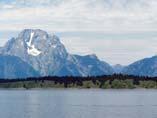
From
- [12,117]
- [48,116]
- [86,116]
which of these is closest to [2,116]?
[12,117]

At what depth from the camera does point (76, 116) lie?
137125 millimetres

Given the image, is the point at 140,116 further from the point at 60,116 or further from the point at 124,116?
the point at 60,116

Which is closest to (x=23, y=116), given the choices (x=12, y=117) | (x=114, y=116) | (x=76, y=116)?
(x=12, y=117)

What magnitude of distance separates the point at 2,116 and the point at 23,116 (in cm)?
619

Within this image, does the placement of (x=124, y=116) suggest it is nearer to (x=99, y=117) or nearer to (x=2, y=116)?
(x=99, y=117)

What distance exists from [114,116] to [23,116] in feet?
89.1

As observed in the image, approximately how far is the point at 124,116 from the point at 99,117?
7.13 meters

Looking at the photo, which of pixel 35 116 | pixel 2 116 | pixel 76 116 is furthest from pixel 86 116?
pixel 2 116

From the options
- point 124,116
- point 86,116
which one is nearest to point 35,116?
point 86,116

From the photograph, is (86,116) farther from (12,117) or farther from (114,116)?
(12,117)

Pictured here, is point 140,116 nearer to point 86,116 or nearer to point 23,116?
point 86,116

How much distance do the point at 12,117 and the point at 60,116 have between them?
1395 centimetres

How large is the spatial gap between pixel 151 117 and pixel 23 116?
124ft

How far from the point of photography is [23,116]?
14112cm
